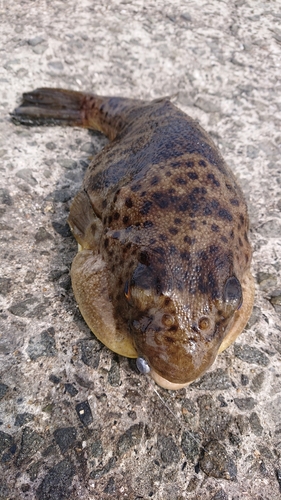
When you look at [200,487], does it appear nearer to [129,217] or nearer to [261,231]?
[129,217]

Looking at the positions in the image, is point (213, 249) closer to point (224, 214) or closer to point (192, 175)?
point (224, 214)

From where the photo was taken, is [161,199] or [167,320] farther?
[161,199]

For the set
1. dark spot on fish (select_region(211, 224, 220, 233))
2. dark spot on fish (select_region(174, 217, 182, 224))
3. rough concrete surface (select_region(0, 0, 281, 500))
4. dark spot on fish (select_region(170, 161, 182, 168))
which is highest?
dark spot on fish (select_region(170, 161, 182, 168))

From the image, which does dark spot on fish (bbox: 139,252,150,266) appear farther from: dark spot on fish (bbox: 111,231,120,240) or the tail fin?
the tail fin

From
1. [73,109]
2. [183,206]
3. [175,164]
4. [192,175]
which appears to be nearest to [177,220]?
→ [183,206]

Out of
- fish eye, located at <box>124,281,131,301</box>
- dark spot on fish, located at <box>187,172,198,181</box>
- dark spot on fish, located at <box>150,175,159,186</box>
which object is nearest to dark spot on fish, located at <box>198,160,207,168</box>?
dark spot on fish, located at <box>187,172,198,181</box>

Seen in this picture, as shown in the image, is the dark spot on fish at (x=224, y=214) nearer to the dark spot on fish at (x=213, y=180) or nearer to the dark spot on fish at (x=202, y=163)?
the dark spot on fish at (x=213, y=180)

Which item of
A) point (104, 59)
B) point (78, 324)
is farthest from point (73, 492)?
point (104, 59)
